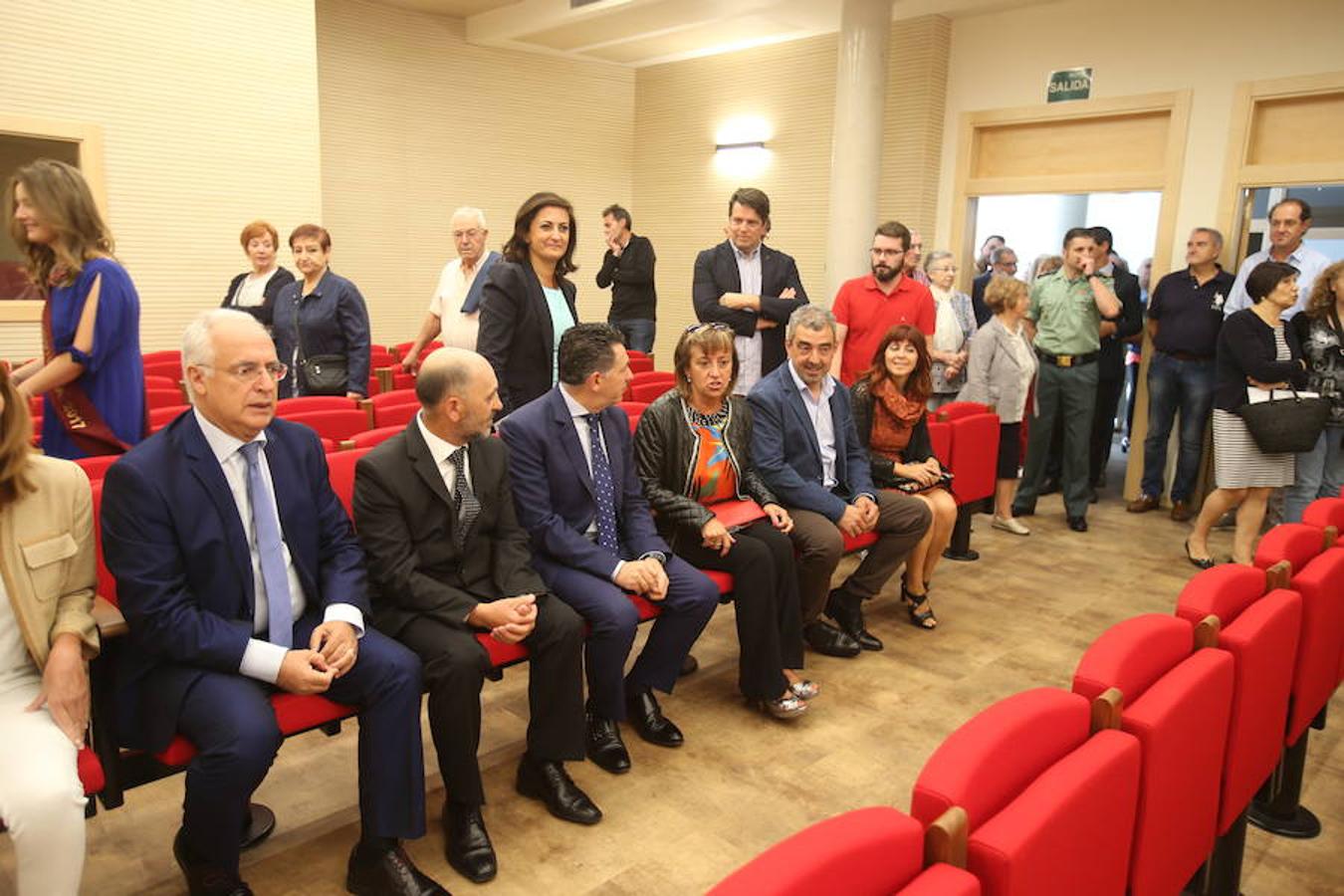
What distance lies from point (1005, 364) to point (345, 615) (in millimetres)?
4347

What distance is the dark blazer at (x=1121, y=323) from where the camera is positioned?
6410 mm

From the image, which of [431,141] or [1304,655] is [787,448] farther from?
[431,141]

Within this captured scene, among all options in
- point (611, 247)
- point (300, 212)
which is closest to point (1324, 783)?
point (611, 247)

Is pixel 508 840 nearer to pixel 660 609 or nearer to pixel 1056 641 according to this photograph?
pixel 660 609

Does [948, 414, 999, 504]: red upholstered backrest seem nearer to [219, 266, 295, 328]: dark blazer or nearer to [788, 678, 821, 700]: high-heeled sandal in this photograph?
[788, 678, 821, 700]: high-heeled sandal

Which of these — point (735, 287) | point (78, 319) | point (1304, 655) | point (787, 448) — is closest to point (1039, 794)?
point (1304, 655)

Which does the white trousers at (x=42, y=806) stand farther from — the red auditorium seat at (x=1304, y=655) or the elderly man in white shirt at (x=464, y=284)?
the elderly man in white shirt at (x=464, y=284)

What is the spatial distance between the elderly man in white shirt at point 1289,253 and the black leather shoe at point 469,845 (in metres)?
5.18

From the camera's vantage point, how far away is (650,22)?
8.04 meters

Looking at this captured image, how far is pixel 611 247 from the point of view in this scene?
281 inches

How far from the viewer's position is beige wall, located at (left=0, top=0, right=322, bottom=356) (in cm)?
557

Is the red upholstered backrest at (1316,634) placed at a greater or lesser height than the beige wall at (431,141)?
lesser

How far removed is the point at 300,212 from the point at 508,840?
17.3 feet

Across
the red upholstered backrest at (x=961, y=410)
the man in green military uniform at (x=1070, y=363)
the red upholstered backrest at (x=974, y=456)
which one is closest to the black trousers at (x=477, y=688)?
the red upholstered backrest at (x=974, y=456)
